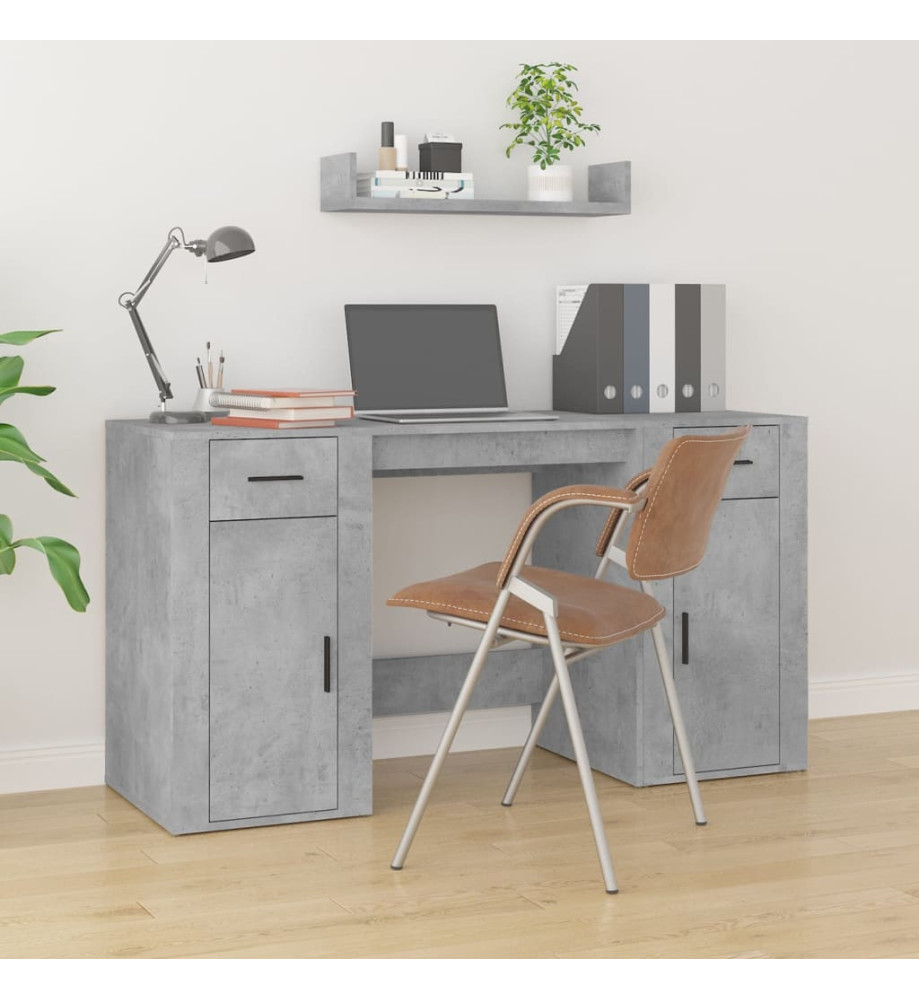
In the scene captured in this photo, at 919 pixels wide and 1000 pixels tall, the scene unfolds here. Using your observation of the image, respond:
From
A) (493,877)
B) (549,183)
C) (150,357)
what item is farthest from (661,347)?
(493,877)

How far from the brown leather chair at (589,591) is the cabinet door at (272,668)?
0.36m

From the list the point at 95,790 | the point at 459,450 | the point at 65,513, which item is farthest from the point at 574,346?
the point at 95,790

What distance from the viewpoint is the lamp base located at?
3.68 metres

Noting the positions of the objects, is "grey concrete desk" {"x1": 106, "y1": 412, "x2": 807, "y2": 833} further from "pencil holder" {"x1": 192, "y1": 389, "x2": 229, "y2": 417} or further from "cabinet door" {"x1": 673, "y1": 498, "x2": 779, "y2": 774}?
"pencil holder" {"x1": 192, "y1": 389, "x2": 229, "y2": 417}

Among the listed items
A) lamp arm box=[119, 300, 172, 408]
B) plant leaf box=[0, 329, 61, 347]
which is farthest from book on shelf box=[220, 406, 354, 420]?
plant leaf box=[0, 329, 61, 347]

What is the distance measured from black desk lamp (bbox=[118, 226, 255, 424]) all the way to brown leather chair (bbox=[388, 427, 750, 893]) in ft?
2.59

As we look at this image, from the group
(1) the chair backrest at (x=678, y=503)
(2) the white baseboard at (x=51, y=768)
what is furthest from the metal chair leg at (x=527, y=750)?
(2) the white baseboard at (x=51, y=768)

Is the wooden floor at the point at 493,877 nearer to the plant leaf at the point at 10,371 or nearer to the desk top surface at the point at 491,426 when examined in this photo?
the desk top surface at the point at 491,426

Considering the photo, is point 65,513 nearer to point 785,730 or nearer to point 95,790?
point 95,790

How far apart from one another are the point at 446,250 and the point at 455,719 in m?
1.50

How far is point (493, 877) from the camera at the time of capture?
3201 mm

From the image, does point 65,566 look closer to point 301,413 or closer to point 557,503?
point 301,413

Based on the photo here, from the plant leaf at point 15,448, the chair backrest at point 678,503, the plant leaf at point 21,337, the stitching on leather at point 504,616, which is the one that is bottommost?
the stitching on leather at point 504,616

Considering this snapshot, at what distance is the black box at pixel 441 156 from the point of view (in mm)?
4043
